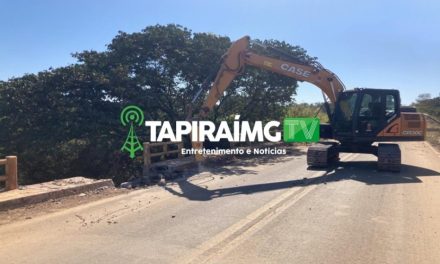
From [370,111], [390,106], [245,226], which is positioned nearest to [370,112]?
[370,111]

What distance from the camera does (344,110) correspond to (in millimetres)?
15227

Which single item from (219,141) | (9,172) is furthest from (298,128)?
(9,172)

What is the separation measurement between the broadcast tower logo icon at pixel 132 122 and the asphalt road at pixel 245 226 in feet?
28.9

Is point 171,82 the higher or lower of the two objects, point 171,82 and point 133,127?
the higher

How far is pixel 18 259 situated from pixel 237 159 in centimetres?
1345

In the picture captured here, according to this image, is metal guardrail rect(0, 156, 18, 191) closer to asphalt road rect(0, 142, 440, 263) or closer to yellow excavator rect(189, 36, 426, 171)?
asphalt road rect(0, 142, 440, 263)

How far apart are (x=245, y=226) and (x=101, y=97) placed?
15371 mm

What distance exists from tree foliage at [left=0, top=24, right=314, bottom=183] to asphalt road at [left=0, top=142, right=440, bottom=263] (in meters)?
9.97

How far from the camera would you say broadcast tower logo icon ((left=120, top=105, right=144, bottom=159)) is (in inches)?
787

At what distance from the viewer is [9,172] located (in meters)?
9.43

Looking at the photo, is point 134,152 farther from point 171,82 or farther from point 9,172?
point 9,172

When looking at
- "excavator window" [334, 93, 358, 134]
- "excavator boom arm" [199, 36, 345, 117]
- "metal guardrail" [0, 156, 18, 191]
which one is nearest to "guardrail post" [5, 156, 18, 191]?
"metal guardrail" [0, 156, 18, 191]

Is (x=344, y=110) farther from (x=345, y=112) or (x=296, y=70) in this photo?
(x=296, y=70)

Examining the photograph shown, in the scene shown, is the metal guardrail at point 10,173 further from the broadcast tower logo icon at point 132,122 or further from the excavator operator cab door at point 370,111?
the excavator operator cab door at point 370,111
